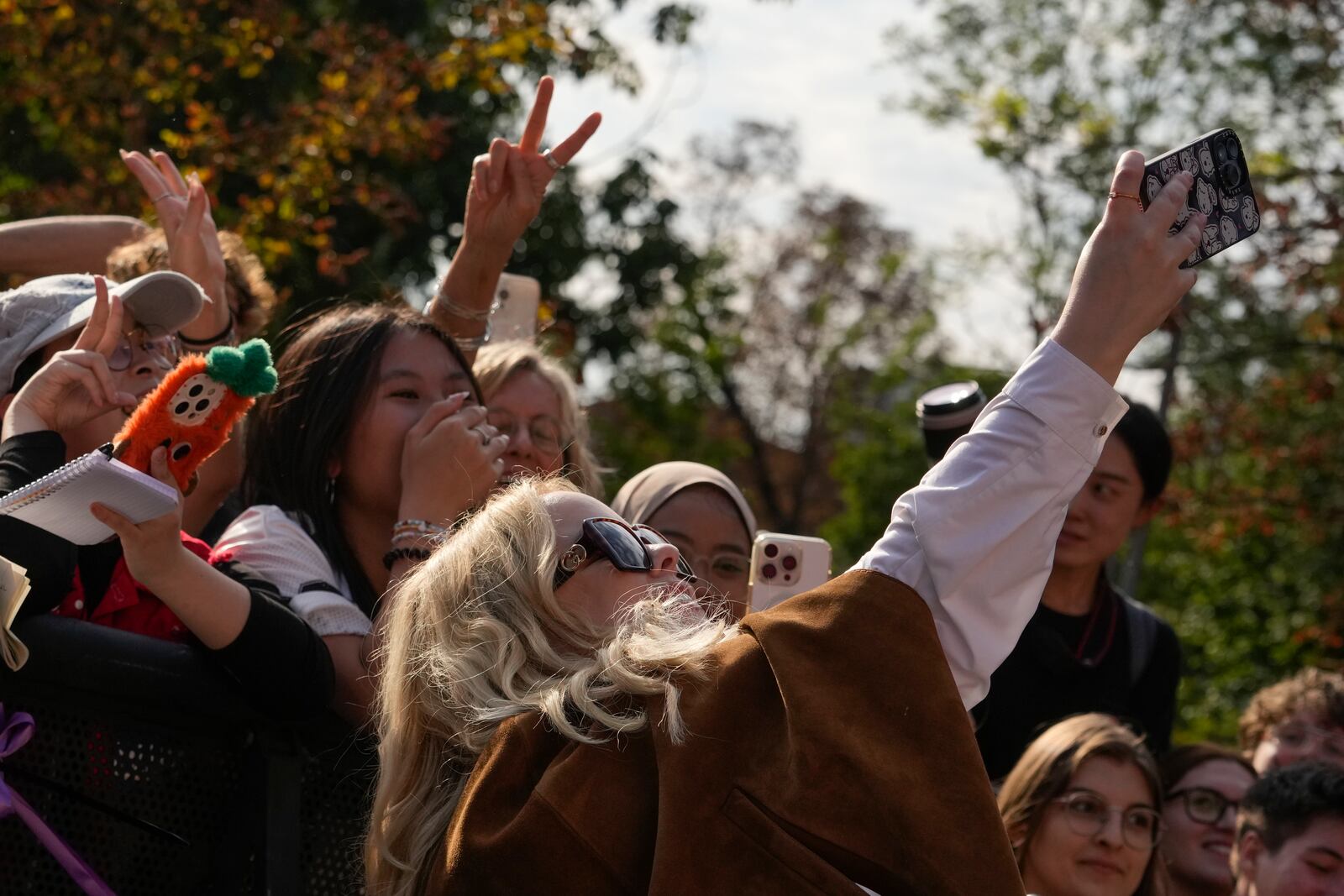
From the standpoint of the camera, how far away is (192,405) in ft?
7.72

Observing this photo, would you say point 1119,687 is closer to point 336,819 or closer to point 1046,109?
point 336,819

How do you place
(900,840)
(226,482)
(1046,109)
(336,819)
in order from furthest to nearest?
(1046,109) → (226,482) → (336,819) → (900,840)

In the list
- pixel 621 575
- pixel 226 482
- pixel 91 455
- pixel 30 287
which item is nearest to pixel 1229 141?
pixel 621 575

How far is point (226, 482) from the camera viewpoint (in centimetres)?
354

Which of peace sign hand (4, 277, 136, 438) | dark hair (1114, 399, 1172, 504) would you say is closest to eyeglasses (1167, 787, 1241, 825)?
dark hair (1114, 399, 1172, 504)

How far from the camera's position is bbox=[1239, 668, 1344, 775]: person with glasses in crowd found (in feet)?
13.9

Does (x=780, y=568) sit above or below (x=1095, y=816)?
above

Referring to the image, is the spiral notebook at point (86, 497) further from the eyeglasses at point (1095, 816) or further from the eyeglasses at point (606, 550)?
the eyeglasses at point (1095, 816)

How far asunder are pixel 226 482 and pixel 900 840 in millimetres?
2181

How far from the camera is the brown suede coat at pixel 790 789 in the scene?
5.88ft

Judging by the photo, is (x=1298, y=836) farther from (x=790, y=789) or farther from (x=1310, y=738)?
(x=790, y=789)

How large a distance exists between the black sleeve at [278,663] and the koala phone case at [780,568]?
92 centimetres

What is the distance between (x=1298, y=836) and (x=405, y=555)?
2150 millimetres

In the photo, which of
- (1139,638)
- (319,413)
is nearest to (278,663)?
(319,413)
